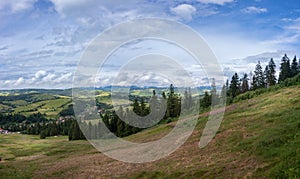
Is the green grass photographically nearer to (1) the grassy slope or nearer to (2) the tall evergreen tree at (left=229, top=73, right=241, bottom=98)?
(1) the grassy slope

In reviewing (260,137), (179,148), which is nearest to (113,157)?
(179,148)

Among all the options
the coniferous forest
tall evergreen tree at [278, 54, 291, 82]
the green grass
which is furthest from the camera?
tall evergreen tree at [278, 54, 291, 82]

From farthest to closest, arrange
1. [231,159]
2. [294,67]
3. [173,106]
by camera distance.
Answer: [294,67], [173,106], [231,159]

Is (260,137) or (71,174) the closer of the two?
(260,137)

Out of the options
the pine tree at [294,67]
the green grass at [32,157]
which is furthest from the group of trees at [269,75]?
the green grass at [32,157]

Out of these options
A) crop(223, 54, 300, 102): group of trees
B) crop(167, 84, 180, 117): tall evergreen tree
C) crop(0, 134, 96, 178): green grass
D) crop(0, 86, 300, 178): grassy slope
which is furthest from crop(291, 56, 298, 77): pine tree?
crop(0, 134, 96, 178): green grass

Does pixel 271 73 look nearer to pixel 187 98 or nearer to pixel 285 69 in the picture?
pixel 285 69

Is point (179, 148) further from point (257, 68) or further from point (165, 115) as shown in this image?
point (257, 68)

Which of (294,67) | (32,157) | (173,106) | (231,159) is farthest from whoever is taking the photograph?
(294,67)

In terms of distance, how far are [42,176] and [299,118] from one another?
3063cm

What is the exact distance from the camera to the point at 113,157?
4100cm

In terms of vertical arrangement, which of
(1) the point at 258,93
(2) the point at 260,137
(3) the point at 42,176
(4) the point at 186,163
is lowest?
(3) the point at 42,176

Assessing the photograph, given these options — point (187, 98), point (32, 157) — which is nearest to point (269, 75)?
point (187, 98)

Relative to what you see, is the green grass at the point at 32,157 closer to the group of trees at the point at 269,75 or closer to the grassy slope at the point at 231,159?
the grassy slope at the point at 231,159
